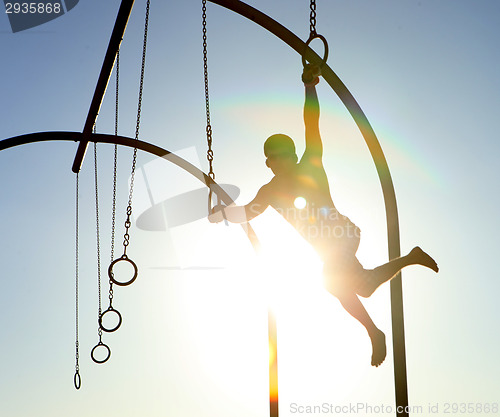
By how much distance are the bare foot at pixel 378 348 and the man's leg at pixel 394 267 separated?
0.40 meters

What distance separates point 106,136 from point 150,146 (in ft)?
2.87

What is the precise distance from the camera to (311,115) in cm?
655

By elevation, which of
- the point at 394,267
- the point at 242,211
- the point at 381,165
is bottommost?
the point at 394,267

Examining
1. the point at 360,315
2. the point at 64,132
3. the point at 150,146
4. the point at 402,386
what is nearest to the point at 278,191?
the point at 360,315

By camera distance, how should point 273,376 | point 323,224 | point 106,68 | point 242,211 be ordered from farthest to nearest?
point 273,376 → point 106,68 → point 242,211 → point 323,224

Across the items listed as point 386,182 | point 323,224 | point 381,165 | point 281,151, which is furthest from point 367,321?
point 281,151

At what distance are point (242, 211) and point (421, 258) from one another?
7.40 ft

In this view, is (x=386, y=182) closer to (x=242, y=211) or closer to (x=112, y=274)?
(x=242, y=211)

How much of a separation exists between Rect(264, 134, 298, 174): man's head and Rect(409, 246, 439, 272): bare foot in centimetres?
144

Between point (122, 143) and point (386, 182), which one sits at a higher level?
point (122, 143)

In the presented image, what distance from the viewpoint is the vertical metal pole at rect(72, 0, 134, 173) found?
898cm

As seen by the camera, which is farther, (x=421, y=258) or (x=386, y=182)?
(x=386, y=182)

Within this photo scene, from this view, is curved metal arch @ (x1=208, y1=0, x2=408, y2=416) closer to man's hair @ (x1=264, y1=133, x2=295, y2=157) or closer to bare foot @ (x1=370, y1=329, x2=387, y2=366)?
bare foot @ (x1=370, y1=329, x2=387, y2=366)

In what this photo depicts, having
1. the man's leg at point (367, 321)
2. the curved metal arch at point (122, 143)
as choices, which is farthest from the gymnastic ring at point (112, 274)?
the man's leg at point (367, 321)
